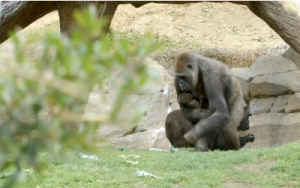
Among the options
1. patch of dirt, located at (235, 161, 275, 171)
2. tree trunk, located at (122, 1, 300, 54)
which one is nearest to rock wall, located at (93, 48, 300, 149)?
tree trunk, located at (122, 1, 300, 54)

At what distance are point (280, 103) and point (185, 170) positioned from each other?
15.4 ft

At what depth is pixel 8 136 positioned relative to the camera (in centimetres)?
77

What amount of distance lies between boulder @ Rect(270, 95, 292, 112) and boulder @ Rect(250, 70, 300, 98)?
83mm

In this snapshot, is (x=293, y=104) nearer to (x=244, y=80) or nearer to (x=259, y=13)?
(x=244, y=80)

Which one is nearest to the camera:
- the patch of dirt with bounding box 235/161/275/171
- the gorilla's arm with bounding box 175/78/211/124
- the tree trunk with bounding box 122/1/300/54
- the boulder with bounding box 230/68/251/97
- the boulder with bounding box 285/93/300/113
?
the patch of dirt with bounding box 235/161/275/171

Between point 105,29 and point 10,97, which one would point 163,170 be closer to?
point 105,29

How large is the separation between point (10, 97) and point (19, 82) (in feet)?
0.09

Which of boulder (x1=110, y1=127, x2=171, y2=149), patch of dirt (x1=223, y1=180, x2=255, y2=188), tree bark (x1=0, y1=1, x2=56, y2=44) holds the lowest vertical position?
boulder (x1=110, y1=127, x2=171, y2=149)

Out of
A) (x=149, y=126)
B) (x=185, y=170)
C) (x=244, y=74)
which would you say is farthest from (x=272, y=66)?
(x=185, y=170)

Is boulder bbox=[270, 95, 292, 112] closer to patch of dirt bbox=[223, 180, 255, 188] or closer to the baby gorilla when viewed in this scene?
the baby gorilla

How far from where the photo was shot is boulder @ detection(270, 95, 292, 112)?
905 centimetres

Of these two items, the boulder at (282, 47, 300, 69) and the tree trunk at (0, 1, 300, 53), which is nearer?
the tree trunk at (0, 1, 300, 53)

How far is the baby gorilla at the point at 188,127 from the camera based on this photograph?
22.3 ft

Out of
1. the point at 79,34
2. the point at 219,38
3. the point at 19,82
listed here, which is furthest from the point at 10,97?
the point at 219,38
